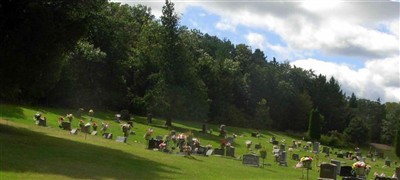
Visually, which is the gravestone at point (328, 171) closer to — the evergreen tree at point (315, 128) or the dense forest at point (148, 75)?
the dense forest at point (148, 75)

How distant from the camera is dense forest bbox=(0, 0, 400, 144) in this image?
23859 millimetres

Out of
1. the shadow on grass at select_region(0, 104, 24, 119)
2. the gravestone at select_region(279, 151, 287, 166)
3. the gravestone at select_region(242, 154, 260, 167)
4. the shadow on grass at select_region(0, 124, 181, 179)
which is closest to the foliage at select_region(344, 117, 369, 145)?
the gravestone at select_region(279, 151, 287, 166)

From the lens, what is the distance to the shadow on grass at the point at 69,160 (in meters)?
16.4

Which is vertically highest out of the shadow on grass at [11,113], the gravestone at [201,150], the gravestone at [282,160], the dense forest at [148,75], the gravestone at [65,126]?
the dense forest at [148,75]

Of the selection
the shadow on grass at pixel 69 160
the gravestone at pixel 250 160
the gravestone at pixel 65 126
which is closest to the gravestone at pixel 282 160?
the gravestone at pixel 250 160

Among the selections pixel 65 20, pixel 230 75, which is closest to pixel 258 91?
pixel 230 75

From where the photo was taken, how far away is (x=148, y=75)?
65375 mm

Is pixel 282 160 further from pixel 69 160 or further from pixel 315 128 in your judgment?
pixel 315 128

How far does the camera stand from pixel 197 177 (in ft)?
63.3

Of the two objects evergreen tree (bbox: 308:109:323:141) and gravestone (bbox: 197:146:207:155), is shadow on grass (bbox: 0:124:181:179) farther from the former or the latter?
evergreen tree (bbox: 308:109:323:141)

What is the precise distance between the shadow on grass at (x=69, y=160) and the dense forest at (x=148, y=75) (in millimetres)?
3771

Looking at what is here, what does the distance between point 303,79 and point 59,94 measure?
7171 centimetres

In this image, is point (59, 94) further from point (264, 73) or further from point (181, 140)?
point (264, 73)

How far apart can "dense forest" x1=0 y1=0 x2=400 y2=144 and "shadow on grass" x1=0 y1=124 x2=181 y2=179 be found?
3771 mm
